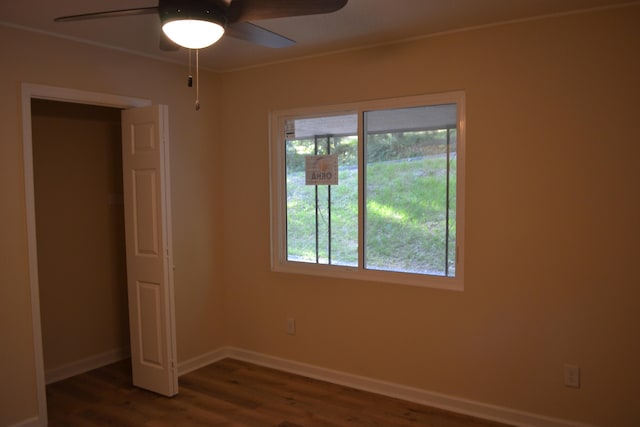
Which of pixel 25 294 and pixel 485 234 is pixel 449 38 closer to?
pixel 485 234

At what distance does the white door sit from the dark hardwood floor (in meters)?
0.20

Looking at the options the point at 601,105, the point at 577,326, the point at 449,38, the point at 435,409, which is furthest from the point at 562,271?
the point at 449,38

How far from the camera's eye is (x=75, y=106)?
3879mm

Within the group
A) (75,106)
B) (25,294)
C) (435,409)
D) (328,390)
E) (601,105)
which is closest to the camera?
(601,105)

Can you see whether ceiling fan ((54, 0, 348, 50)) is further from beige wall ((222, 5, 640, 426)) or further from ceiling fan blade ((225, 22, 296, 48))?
beige wall ((222, 5, 640, 426))

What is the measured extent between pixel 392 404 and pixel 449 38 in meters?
2.48

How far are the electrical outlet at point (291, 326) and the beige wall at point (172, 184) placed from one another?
28.4 inches

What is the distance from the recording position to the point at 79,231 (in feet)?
12.9

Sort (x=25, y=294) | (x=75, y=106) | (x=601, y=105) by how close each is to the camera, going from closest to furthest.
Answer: (x=601, y=105), (x=25, y=294), (x=75, y=106)

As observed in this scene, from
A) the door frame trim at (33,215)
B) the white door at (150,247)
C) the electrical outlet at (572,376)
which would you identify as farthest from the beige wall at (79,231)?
the electrical outlet at (572,376)

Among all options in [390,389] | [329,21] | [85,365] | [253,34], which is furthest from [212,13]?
[85,365]

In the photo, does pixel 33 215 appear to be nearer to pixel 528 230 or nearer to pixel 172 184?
pixel 172 184

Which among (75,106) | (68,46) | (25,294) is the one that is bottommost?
(25,294)

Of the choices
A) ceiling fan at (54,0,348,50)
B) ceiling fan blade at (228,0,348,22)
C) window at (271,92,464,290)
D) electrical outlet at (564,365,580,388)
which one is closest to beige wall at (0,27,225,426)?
window at (271,92,464,290)
